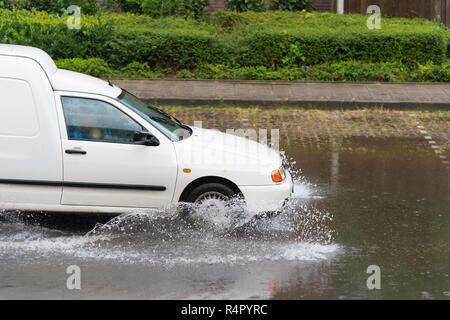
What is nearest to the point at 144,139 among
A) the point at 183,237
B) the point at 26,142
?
the point at 183,237

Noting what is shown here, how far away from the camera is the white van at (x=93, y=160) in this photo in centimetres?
873

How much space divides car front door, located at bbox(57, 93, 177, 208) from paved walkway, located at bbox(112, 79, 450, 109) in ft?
22.9

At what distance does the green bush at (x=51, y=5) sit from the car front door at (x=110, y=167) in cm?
1124

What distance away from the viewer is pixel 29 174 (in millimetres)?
8711

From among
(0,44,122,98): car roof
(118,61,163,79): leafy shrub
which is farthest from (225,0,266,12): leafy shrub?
(0,44,122,98): car roof

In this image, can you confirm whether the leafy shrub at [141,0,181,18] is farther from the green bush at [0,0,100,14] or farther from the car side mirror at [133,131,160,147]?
the car side mirror at [133,131,160,147]

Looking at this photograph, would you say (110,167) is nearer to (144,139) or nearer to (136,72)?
(144,139)

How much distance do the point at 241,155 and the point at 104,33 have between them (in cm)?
952

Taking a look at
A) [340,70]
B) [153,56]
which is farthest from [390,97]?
[153,56]

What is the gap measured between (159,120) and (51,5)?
1119cm

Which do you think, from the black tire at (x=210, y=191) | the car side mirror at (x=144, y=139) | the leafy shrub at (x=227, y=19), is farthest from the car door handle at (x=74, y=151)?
the leafy shrub at (x=227, y=19)

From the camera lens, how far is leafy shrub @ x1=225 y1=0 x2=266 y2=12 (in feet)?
66.8

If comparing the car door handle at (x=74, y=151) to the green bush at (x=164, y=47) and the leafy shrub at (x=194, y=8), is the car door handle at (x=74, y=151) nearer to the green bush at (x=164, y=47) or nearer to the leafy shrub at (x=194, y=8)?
the green bush at (x=164, y=47)
